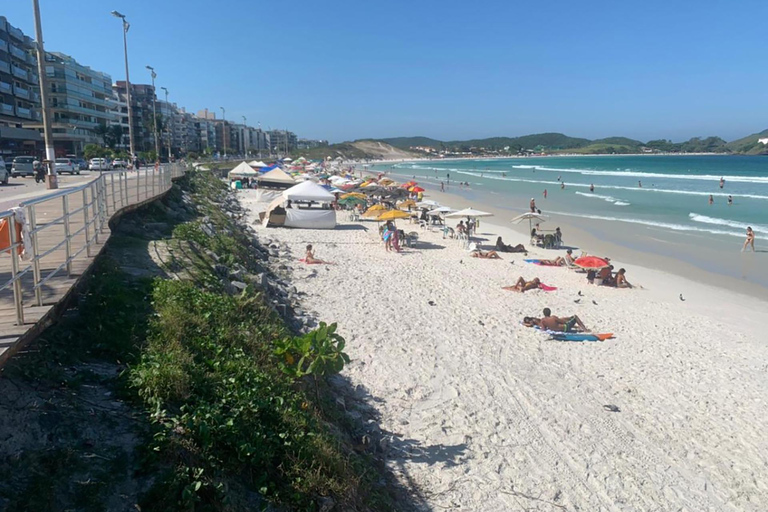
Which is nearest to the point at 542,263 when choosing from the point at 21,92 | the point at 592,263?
the point at 592,263

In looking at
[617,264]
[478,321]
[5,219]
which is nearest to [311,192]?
[617,264]

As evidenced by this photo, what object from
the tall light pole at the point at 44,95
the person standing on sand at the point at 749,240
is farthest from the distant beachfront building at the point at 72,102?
the person standing on sand at the point at 749,240

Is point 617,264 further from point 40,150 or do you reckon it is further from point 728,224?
point 40,150

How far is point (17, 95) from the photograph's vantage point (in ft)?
177

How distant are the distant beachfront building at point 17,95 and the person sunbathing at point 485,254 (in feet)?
146

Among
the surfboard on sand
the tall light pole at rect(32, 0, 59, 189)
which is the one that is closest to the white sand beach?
the surfboard on sand

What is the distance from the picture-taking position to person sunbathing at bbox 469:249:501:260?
18562 millimetres

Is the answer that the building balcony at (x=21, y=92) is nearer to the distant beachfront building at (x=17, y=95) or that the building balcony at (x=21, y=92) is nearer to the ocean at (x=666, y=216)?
the distant beachfront building at (x=17, y=95)

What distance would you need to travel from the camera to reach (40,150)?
53.4m

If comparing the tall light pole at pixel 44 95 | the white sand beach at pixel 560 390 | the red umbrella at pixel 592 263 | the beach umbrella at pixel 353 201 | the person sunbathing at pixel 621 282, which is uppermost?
the tall light pole at pixel 44 95

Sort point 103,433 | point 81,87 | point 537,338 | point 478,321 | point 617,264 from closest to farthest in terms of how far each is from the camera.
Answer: point 103,433, point 537,338, point 478,321, point 617,264, point 81,87

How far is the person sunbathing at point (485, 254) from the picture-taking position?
18562 mm

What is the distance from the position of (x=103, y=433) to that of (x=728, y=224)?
31.0 meters

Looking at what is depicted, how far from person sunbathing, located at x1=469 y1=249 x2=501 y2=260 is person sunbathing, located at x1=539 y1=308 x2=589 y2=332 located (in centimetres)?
759
